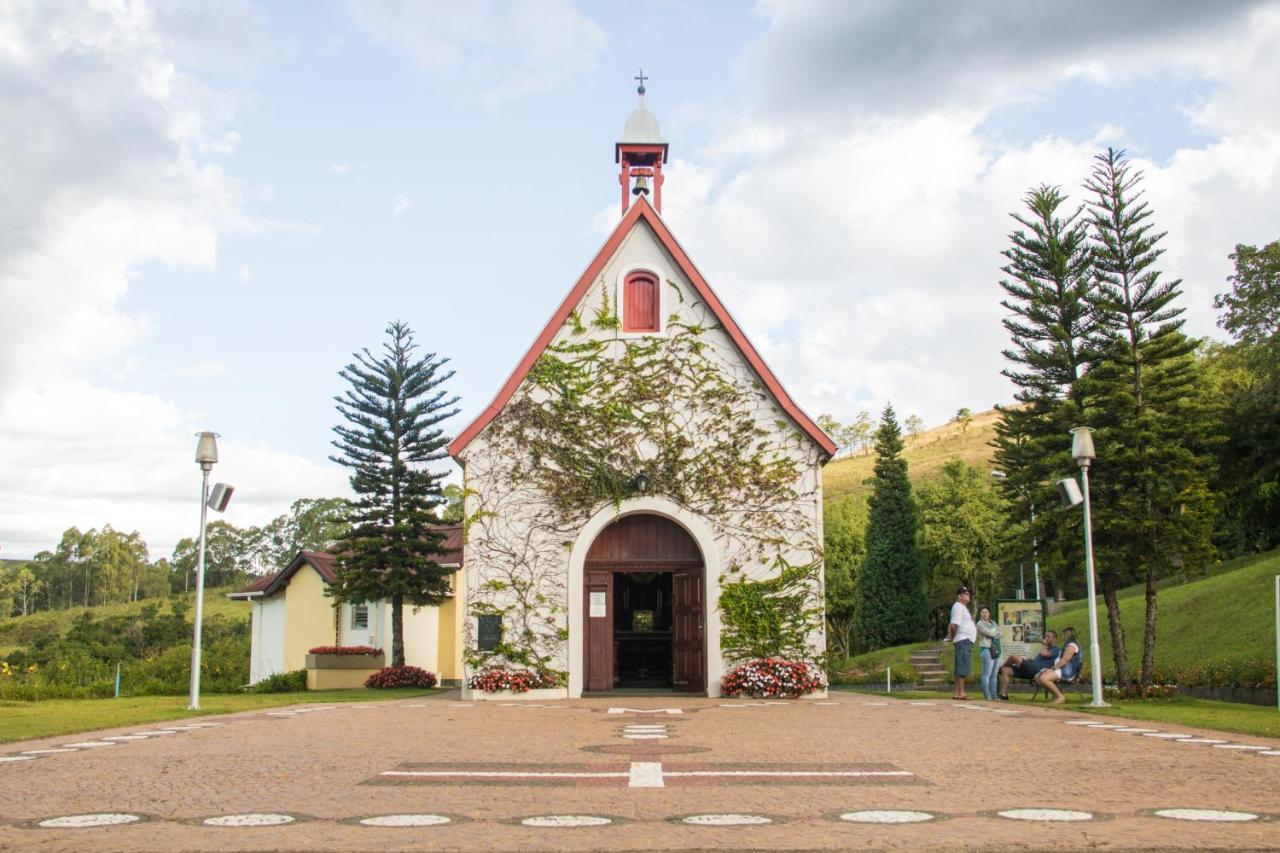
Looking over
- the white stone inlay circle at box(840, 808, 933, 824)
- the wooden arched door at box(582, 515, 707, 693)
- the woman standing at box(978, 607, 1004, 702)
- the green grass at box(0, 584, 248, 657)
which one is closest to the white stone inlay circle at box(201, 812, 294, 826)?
the white stone inlay circle at box(840, 808, 933, 824)

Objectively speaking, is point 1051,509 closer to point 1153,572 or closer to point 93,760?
point 1153,572

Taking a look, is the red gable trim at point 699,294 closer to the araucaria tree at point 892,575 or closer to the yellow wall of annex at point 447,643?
the yellow wall of annex at point 447,643

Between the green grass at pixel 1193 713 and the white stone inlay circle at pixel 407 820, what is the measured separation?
9.40m

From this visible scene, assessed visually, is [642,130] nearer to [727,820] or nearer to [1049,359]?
[1049,359]

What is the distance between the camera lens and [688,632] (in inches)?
776

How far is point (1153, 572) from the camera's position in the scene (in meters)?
21.1

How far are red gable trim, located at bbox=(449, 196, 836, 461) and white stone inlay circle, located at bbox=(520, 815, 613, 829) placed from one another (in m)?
13.1

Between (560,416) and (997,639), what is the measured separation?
8.40m

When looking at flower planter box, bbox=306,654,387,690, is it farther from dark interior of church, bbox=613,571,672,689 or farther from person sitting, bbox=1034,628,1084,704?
person sitting, bbox=1034,628,1084,704

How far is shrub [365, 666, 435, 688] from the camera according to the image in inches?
1011

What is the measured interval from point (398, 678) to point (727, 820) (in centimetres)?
2079

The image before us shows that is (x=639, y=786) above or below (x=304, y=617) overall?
below

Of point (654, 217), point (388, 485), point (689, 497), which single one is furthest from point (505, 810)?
point (388, 485)

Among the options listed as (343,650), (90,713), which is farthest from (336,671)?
(90,713)
